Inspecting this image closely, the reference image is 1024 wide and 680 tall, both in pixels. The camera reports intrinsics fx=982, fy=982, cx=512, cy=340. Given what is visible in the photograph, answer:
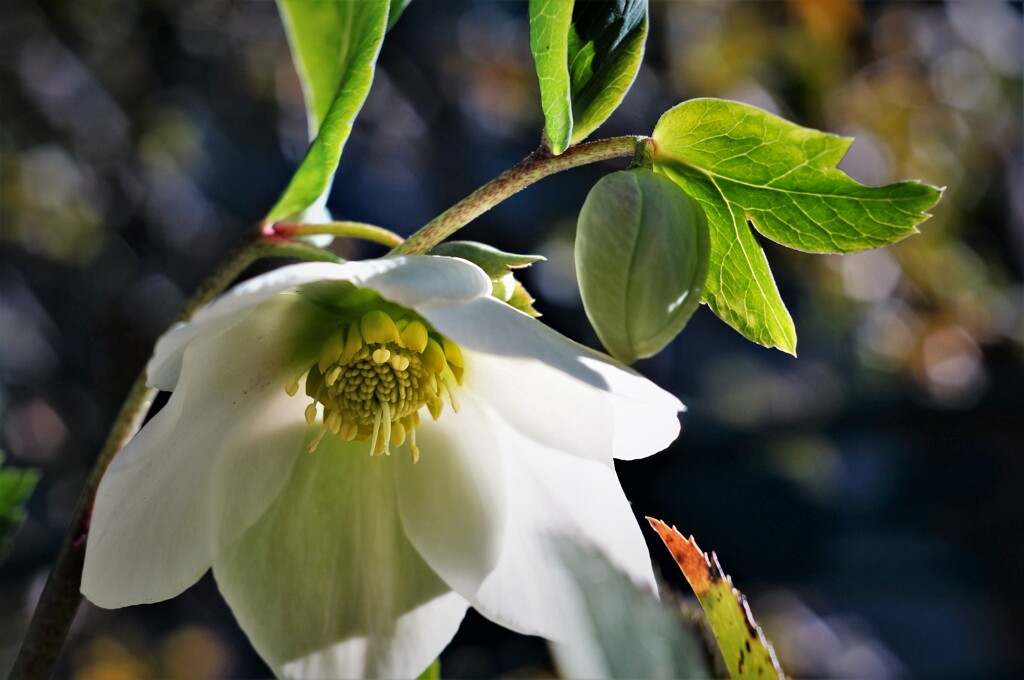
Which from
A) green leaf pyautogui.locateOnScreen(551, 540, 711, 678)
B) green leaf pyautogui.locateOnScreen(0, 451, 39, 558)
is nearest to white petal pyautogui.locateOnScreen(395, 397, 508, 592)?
green leaf pyautogui.locateOnScreen(551, 540, 711, 678)

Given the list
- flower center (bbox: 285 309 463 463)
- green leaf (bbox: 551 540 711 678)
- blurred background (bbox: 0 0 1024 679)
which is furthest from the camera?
blurred background (bbox: 0 0 1024 679)

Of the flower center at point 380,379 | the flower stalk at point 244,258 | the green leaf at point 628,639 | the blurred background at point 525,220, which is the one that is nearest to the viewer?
the green leaf at point 628,639

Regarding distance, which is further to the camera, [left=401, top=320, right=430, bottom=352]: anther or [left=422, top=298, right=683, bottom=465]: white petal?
[left=401, top=320, right=430, bottom=352]: anther

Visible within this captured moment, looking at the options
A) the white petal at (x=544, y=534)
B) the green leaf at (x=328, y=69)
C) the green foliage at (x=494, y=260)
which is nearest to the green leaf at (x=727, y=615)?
the white petal at (x=544, y=534)

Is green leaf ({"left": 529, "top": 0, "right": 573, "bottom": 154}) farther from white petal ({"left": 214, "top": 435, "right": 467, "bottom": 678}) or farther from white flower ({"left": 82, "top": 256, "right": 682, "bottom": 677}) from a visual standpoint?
white petal ({"left": 214, "top": 435, "right": 467, "bottom": 678})

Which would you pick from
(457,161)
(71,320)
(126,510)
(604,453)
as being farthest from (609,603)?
(71,320)

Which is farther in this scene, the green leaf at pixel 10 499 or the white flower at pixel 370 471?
the green leaf at pixel 10 499

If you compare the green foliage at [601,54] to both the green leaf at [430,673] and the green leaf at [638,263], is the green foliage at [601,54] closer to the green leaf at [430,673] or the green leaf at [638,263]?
the green leaf at [638,263]

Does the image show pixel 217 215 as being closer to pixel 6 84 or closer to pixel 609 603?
pixel 6 84

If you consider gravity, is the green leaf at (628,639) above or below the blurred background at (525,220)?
above
